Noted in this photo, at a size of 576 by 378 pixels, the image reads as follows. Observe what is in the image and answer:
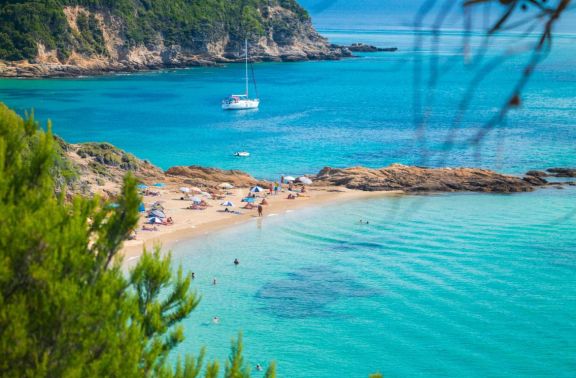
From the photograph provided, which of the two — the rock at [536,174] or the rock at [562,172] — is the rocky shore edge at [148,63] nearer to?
the rock at [536,174]

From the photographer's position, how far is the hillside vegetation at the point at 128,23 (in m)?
102

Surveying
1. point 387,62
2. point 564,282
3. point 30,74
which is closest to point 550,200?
point 564,282

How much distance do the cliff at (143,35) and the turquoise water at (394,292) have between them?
7536cm

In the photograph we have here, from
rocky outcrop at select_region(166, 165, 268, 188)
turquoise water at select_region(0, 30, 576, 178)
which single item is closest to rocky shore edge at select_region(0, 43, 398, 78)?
turquoise water at select_region(0, 30, 576, 178)

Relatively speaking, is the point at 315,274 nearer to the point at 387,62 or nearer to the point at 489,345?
the point at 489,345

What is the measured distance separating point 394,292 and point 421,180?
18.9m

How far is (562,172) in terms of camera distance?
48594 millimetres

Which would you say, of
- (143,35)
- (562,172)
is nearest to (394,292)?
(562,172)

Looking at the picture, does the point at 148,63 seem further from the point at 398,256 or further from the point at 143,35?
the point at 398,256

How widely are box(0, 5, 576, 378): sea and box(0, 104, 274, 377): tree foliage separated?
128 inches

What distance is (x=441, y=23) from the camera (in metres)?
1.95

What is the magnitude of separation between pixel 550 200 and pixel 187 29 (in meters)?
94.1

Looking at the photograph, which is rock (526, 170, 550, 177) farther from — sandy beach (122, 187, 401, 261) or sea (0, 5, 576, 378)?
sandy beach (122, 187, 401, 261)

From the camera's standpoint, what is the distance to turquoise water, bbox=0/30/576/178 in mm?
55469
